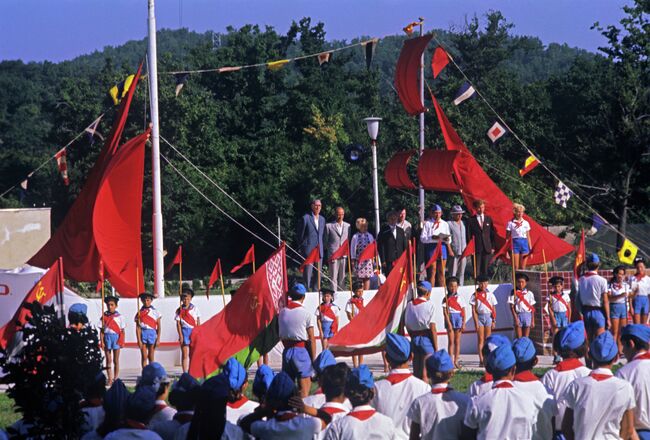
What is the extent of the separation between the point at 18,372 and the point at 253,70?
168 ft

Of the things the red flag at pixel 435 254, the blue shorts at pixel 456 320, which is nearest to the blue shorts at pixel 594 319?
the blue shorts at pixel 456 320

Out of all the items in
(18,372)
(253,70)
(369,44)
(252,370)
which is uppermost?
(253,70)

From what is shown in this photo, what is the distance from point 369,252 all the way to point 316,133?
29.6m

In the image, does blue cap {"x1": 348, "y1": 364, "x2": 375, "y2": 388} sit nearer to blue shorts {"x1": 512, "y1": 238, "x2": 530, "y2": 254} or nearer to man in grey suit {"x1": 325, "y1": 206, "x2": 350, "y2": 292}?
man in grey suit {"x1": 325, "y1": 206, "x2": 350, "y2": 292}

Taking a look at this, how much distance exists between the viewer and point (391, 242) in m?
19.0

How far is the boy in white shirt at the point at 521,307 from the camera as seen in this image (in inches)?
707

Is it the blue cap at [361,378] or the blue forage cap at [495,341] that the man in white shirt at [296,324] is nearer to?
the blue forage cap at [495,341]

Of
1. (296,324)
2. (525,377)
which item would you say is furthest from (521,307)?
(525,377)

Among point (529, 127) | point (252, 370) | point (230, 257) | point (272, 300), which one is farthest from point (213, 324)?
point (529, 127)

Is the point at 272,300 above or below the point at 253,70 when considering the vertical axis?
below

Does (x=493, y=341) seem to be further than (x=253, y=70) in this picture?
No

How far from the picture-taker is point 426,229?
19094mm

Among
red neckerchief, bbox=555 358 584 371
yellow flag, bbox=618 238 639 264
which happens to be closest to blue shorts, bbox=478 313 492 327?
yellow flag, bbox=618 238 639 264

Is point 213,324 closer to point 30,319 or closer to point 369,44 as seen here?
point 30,319
